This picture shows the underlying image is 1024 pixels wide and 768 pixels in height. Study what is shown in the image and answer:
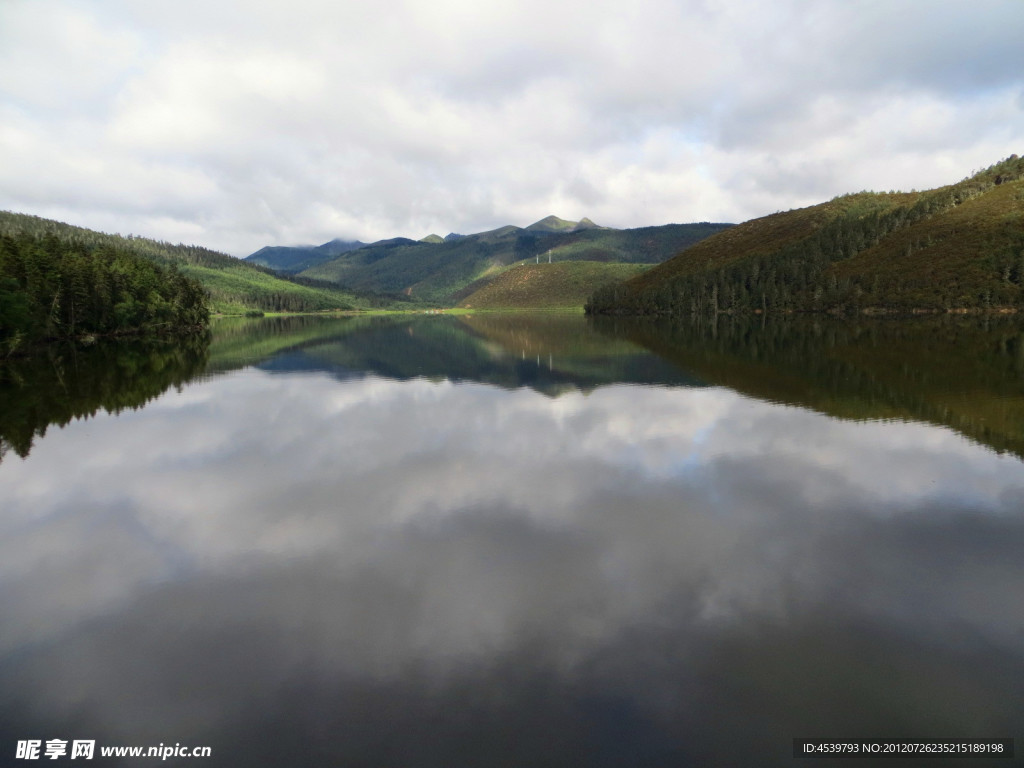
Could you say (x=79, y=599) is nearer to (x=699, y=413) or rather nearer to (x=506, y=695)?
(x=506, y=695)

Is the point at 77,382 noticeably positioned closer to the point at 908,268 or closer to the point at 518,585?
the point at 518,585

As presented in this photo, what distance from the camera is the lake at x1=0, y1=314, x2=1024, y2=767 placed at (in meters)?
9.27

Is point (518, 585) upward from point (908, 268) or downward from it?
downward

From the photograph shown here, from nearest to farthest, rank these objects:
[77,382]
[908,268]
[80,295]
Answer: [77,382], [80,295], [908,268]

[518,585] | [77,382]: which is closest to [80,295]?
[77,382]

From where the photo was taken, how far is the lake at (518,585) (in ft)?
30.4

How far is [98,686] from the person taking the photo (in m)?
10.4

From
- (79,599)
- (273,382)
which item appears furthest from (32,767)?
(273,382)

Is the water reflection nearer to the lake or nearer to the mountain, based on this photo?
the lake

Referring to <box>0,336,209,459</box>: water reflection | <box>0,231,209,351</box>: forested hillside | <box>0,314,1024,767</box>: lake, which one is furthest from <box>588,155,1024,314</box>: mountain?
<box>0,336,209,459</box>: water reflection

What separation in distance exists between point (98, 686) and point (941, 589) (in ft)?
61.5

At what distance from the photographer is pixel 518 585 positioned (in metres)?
13.7

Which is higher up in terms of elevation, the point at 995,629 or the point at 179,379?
the point at 179,379

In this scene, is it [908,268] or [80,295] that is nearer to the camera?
[80,295]
